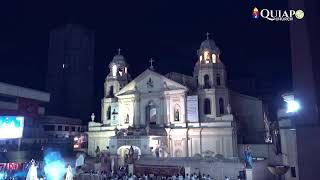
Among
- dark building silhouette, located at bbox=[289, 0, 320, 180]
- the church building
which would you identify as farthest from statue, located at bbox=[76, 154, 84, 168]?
dark building silhouette, located at bbox=[289, 0, 320, 180]

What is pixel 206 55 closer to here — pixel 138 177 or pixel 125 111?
pixel 125 111

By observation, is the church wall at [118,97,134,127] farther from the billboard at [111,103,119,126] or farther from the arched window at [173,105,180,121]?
the arched window at [173,105,180,121]

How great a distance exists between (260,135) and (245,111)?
4254 mm

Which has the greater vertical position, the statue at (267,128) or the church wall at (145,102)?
the church wall at (145,102)

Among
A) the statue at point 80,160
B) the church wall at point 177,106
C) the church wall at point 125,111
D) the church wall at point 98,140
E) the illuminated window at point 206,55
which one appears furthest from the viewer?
the church wall at point 98,140

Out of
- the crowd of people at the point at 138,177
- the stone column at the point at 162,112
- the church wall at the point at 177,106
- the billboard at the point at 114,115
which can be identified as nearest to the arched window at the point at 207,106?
the church wall at the point at 177,106

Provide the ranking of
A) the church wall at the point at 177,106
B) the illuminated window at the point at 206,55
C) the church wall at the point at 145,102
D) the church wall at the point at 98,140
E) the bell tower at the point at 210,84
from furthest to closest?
the church wall at the point at 98,140, the church wall at the point at 145,102, the illuminated window at the point at 206,55, the church wall at the point at 177,106, the bell tower at the point at 210,84

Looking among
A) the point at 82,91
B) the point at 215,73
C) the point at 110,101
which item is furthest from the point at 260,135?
the point at 82,91

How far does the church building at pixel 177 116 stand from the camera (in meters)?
41.9

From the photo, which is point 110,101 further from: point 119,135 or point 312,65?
point 312,65

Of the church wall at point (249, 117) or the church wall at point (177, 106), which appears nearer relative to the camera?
the church wall at point (177, 106)

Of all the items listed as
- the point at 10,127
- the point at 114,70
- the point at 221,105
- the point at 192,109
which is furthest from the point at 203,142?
the point at 10,127

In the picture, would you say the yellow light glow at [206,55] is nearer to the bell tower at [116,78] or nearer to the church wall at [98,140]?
the bell tower at [116,78]

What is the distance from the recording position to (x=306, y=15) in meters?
13.1
